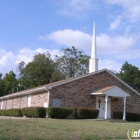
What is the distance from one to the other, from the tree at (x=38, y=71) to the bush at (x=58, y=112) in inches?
1438

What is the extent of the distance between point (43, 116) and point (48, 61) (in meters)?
39.5

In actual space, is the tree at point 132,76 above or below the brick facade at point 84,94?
above

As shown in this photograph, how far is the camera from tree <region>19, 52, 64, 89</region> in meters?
62.0

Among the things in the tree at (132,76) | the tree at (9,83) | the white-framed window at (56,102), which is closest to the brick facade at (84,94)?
the white-framed window at (56,102)

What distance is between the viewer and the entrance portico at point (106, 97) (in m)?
26.8

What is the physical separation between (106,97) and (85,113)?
260cm

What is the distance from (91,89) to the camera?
28500mm

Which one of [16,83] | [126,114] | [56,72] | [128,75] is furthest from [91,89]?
[16,83]

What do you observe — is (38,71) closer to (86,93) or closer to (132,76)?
(132,76)

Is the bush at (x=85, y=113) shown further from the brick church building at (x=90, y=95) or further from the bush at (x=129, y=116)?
the bush at (x=129, y=116)

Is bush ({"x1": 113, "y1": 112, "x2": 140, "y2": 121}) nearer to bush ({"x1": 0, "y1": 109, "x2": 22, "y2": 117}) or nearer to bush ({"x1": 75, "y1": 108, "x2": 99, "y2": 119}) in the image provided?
bush ({"x1": 75, "y1": 108, "x2": 99, "y2": 119})

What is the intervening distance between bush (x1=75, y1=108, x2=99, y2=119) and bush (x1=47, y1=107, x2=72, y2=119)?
113 centimetres

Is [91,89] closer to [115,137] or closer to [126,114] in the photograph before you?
[126,114]

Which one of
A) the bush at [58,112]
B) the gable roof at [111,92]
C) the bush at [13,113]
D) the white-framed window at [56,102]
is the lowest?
the bush at [13,113]
